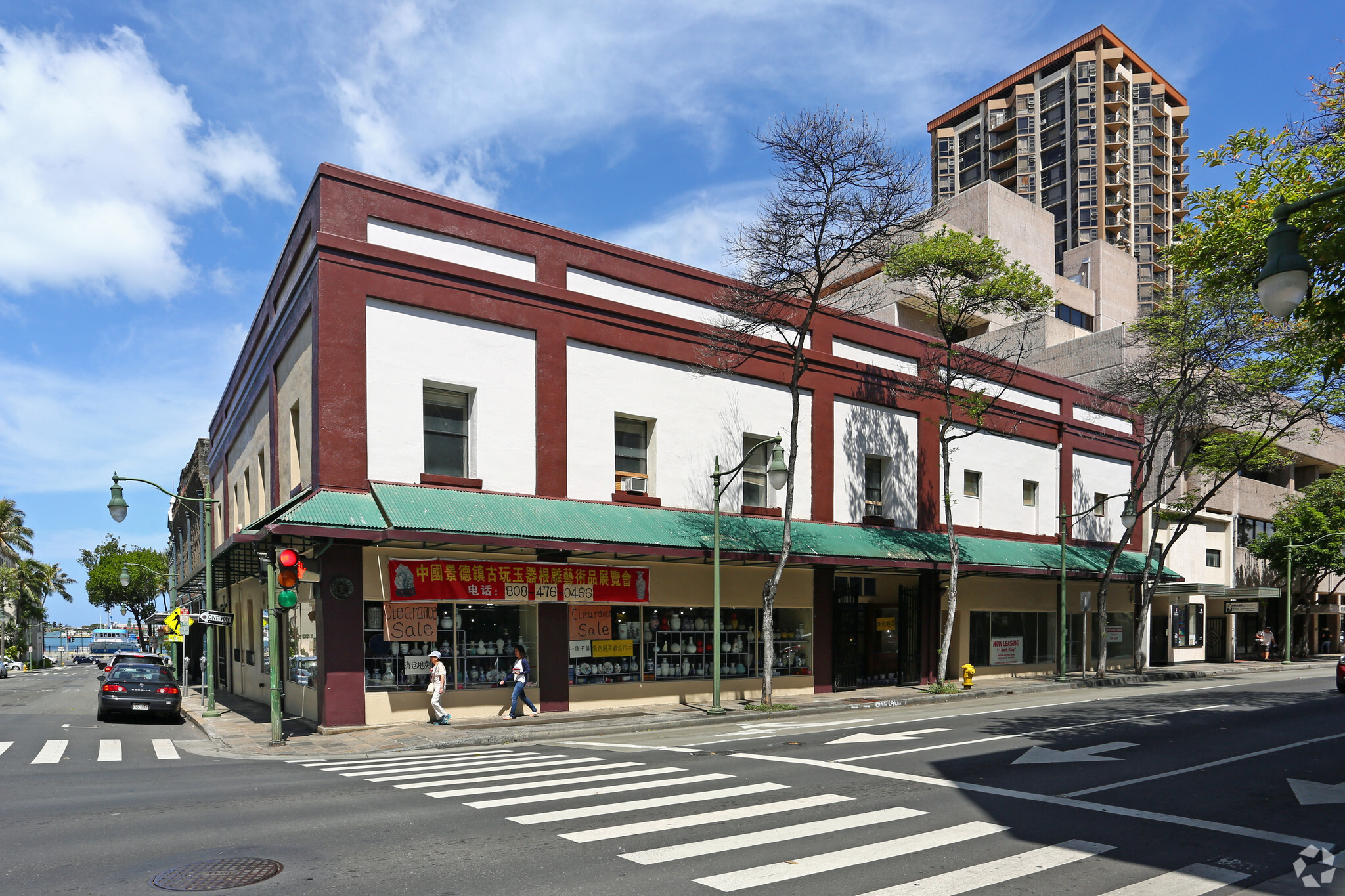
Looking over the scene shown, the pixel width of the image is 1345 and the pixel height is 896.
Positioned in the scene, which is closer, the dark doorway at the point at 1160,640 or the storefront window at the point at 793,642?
the storefront window at the point at 793,642

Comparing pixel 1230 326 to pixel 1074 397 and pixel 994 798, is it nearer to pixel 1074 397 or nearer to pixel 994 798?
pixel 1074 397

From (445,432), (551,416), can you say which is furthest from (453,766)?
(551,416)

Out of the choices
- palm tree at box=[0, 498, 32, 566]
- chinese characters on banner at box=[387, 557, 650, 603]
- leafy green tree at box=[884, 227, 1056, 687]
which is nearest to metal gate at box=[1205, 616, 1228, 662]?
leafy green tree at box=[884, 227, 1056, 687]

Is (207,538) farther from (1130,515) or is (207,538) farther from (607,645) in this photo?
(1130,515)

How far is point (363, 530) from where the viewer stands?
17.1m

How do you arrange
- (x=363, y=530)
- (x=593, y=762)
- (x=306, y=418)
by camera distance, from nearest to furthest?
(x=593, y=762) → (x=363, y=530) → (x=306, y=418)

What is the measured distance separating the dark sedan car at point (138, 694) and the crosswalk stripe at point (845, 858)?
2016cm

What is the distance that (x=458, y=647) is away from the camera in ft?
65.0

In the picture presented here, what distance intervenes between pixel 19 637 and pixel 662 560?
8617 cm

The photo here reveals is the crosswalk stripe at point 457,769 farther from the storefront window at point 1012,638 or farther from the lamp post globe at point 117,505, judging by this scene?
the storefront window at point 1012,638

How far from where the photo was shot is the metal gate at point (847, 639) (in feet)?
89.5

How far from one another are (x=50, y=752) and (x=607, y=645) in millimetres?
11402

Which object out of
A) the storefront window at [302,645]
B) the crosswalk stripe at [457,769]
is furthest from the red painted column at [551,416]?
the crosswalk stripe at [457,769]

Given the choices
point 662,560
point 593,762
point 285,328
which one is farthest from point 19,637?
point 593,762
